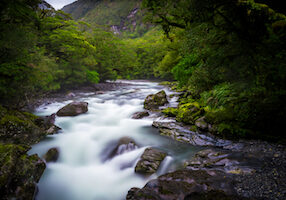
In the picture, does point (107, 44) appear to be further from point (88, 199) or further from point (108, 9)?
point (108, 9)

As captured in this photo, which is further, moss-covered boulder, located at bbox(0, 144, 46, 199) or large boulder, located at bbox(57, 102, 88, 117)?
large boulder, located at bbox(57, 102, 88, 117)

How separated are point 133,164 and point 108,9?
19297cm

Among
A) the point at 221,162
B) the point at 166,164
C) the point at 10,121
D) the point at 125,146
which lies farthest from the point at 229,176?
the point at 10,121

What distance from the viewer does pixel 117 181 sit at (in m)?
4.95

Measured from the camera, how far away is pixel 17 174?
12.6ft

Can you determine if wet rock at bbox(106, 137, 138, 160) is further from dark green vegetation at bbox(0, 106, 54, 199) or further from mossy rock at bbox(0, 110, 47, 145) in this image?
mossy rock at bbox(0, 110, 47, 145)

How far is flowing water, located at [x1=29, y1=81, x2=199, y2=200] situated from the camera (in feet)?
15.2

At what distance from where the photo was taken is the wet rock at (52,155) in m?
5.81

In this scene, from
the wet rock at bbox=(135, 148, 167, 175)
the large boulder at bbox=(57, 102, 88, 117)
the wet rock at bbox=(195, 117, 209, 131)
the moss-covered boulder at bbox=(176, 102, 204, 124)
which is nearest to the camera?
the wet rock at bbox=(135, 148, 167, 175)

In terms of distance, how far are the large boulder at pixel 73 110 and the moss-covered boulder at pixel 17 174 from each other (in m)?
5.75

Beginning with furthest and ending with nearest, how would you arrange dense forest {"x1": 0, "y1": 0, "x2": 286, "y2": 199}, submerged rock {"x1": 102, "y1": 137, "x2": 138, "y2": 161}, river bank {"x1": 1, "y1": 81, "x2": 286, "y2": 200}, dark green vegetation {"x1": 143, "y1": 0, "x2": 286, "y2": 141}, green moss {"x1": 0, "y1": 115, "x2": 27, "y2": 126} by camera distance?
submerged rock {"x1": 102, "y1": 137, "x2": 138, "y2": 161} < green moss {"x1": 0, "y1": 115, "x2": 27, "y2": 126} < dark green vegetation {"x1": 143, "y1": 0, "x2": 286, "y2": 141} < dense forest {"x1": 0, "y1": 0, "x2": 286, "y2": 199} < river bank {"x1": 1, "y1": 81, "x2": 286, "y2": 200}

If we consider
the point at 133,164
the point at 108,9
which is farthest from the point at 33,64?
the point at 108,9

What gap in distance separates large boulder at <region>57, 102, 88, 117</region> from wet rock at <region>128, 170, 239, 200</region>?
7.76 m

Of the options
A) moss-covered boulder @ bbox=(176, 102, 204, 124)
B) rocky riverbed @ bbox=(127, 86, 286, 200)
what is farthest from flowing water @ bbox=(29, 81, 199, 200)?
moss-covered boulder @ bbox=(176, 102, 204, 124)
